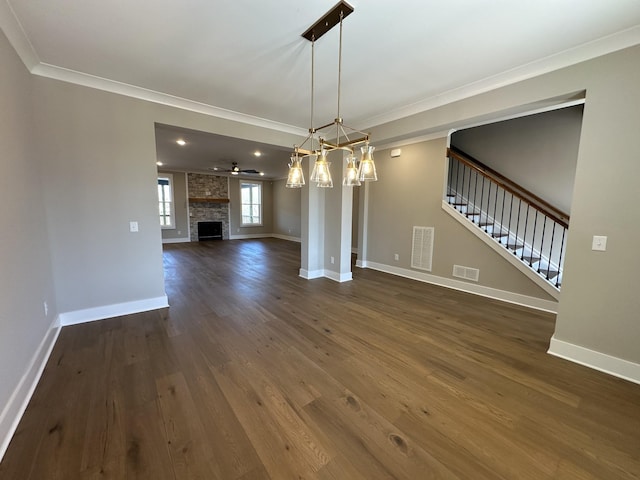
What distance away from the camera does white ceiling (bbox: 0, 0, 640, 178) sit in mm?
1769

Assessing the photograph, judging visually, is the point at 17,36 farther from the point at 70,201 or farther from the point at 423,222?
the point at 423,222

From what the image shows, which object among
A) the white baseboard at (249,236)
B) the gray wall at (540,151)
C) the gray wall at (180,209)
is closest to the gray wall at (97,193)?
the gray wall at (540,151)

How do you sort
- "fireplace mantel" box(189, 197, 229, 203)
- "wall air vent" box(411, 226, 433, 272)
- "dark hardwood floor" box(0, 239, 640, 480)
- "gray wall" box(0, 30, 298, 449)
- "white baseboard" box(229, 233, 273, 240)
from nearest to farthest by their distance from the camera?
"dark hardwood floor" box(0, 239, 640, 480)
"gray wall" box(0, 30, 298, 449)
"wall air vent" box(411, 226, 433, 272)
"fireplace mantel" box(189, 197, 229, 203)
"white baseboard" box(229, 233, 273, 240)

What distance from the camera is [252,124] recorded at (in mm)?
3883

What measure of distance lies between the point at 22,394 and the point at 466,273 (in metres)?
5.13

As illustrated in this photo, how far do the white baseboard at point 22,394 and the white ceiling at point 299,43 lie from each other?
8.08 feet

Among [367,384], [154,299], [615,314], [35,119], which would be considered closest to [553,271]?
[615,314]

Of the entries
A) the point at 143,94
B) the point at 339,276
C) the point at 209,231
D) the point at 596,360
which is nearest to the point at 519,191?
the point at 596,360

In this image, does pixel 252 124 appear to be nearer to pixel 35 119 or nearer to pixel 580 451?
pixel 35 119

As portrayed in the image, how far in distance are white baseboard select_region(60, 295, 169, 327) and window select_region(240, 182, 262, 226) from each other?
7786 millimetres

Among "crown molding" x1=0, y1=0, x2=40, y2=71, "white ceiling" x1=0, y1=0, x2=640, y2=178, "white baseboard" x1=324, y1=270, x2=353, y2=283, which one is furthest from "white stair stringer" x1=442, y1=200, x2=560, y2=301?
"crown molding" x1=0, y1=0, x2=40, y2=71

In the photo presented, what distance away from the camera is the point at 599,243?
2.19 metres

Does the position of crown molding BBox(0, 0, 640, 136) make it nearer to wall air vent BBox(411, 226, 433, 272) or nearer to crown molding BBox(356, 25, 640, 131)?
crown molding BBox(356, 25, 640, 131)

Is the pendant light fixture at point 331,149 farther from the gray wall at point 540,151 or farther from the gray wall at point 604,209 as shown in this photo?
the gray wall at point 540,151
